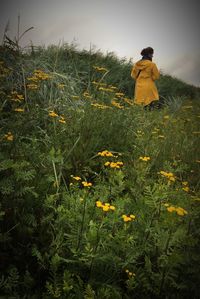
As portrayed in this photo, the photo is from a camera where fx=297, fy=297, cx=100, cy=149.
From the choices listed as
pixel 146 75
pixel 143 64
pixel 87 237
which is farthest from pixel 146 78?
pixel 87 237

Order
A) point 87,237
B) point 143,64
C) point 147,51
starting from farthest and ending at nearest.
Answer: point 143,64 < point 147,51 < point 87,237

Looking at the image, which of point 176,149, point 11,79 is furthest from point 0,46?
point 176,149

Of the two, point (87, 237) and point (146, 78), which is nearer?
point (87, 237)

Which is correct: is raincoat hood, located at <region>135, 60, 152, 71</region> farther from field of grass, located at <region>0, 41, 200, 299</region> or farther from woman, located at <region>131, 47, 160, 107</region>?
field of grass, located at <region>0, 41, 200, 299</region>

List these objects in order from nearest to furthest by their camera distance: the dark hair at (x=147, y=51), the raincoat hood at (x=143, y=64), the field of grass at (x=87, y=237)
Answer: the field of grass at (x=87, y=237) < the dark hair at (x=147, y=51) < the raincoat hood at (x=143, y=64)

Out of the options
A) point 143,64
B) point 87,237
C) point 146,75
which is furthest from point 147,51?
point 87,237

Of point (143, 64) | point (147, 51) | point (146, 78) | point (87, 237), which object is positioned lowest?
point (87, 237)

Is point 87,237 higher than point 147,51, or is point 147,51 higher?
point 147,51

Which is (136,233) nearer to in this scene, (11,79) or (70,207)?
(70,207)

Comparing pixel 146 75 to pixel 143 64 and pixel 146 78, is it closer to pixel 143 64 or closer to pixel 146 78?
pixel 146 78

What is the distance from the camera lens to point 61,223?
1999mm

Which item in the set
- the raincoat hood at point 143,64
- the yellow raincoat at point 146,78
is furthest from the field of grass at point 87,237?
the raincoat hood at point 143,64

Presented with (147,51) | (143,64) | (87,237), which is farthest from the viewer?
(143,64)

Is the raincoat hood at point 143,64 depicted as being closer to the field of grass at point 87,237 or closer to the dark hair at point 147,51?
the dark hair at point 147,51
